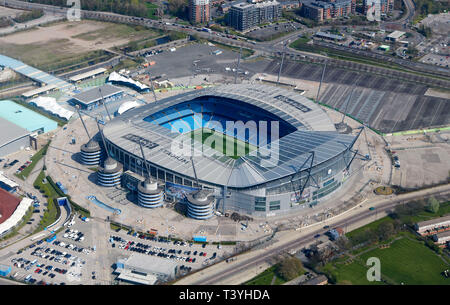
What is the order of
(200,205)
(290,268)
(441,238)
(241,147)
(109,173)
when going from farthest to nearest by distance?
(241,147), (109,173), (200,205), (441,238), (290,268)

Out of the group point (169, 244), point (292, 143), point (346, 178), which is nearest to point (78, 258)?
point (169, 244)

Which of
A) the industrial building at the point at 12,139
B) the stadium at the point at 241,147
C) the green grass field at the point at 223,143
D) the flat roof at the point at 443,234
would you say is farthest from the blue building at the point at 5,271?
the flat roof at the point at 443,234

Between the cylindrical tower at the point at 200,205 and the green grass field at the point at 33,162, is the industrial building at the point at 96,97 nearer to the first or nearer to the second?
the green grass field at the point at 33,162

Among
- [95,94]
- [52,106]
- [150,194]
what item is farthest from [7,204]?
[95,94]

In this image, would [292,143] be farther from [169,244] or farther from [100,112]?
[100,112]

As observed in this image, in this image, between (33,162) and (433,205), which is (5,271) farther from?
(433,205)

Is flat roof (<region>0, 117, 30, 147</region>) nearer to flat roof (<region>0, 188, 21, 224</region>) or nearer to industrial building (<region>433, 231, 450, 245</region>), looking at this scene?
flat roof (<region>0, 188, 21, 224</region>)

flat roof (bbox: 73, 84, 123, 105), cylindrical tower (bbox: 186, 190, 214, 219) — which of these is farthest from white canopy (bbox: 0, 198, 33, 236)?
flat roof (bbox: 73, 84, 123, 105)
